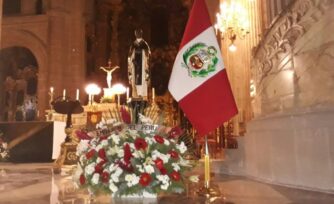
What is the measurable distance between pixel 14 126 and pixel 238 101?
7.51 meters

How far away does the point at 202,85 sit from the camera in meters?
3.86

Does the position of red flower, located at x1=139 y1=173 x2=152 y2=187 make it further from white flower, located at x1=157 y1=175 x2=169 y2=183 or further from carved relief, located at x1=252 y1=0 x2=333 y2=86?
carved relief, located at x1=252 y1=0 x2=333 y2=86

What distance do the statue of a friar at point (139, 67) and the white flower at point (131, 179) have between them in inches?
65.4

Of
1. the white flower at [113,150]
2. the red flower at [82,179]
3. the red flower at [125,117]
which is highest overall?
the red flower at [125,117]

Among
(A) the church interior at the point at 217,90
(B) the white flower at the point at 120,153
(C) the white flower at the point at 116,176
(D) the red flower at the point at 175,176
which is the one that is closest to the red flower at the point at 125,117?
(A) the church interior at the point at 217,90

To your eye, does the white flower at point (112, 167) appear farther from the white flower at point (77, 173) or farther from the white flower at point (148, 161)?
the white flower at point (77, 173)

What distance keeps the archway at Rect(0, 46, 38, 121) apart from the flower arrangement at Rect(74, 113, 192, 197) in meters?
16.1

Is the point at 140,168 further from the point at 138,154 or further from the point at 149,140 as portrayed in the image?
the point at 149,140

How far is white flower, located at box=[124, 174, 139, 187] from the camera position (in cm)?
353

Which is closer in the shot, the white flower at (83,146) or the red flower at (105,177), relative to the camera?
the red flower at (105,177)

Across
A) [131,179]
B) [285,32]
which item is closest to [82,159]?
[131,179]

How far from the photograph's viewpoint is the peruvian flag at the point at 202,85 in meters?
3.86

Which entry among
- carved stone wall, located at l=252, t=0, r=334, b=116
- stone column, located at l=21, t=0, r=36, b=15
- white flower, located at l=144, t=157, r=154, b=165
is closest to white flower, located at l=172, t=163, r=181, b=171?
white flower, located at l=144, t=157, r=154, b=165

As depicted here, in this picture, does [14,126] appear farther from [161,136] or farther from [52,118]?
[161,136]
